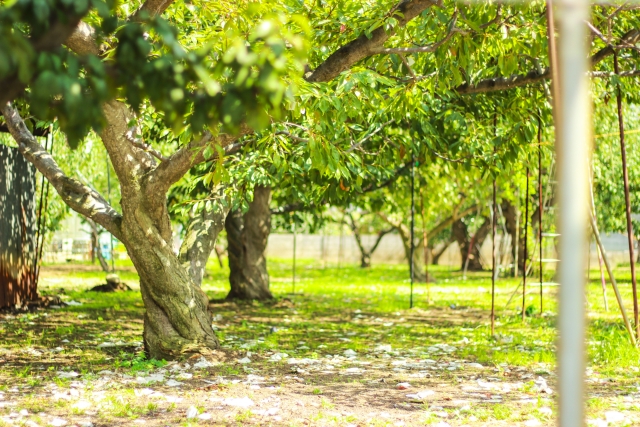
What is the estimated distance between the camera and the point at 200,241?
8273mm

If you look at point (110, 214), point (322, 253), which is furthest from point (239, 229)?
point (322, 253)

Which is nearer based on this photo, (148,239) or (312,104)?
(312,104)

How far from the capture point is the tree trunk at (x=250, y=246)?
13117mm

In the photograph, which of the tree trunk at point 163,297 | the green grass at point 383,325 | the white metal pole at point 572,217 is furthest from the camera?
the green grass at point 383,325

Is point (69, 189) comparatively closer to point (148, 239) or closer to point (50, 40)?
point (148, 239)

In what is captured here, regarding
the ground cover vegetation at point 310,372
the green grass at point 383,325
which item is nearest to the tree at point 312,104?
the ground cover vegetation at point 310,372

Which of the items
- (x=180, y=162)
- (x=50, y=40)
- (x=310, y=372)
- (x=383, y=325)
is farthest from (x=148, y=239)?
(x=383, y=325)

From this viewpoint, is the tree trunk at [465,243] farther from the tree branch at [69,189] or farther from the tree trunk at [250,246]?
the tree branch at [69,189]

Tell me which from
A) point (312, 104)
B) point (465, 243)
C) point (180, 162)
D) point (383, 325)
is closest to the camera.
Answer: point (312, 104)

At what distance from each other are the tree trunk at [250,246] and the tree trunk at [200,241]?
435 centimetres

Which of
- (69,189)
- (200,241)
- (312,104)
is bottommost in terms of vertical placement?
(200,241)

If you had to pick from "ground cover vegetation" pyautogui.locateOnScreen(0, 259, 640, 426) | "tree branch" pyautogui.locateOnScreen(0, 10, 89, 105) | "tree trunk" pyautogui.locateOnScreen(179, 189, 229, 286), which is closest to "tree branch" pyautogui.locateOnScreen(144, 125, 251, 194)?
"tree trunk" pyautogui.locateOnScreen(179, 189, 229, 286)

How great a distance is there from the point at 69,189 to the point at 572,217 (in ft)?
19.3

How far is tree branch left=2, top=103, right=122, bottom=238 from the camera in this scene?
686cm
